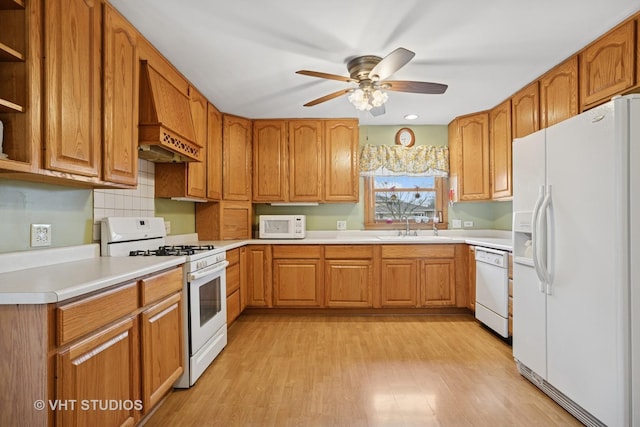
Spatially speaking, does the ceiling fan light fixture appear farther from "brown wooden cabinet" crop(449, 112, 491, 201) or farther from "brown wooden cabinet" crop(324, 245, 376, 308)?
"brown wooden cabinet" crop(449, 112, 491, 201)

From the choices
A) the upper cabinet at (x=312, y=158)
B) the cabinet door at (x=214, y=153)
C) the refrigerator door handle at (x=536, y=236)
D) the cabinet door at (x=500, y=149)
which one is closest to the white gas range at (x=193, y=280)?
the cabinet door at (x=214, y=153)

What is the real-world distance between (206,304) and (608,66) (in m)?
3.14

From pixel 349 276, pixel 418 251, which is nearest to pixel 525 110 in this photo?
pixel 418 251

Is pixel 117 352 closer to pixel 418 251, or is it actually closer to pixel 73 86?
pixel 73 86

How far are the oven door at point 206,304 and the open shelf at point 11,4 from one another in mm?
1500

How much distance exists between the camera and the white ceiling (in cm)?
181

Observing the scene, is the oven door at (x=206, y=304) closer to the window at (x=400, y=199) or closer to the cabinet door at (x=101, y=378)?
the cabinet door at (x=101, y=378)

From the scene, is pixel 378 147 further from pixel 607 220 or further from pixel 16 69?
pixel 16 69

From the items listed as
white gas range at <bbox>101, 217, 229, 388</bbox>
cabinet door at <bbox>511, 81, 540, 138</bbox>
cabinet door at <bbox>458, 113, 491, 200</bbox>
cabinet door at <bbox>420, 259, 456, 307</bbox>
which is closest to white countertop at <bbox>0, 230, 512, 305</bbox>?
white gas range at <bbox>101, 217, 229, 388</bbox>

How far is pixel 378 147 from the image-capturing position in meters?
4.04

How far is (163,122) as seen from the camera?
2170 mm

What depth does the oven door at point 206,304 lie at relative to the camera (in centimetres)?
209

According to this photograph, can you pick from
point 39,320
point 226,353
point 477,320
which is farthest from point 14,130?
point 477,320

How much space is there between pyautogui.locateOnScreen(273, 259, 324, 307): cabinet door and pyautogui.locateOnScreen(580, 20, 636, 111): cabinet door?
8.79 ft
